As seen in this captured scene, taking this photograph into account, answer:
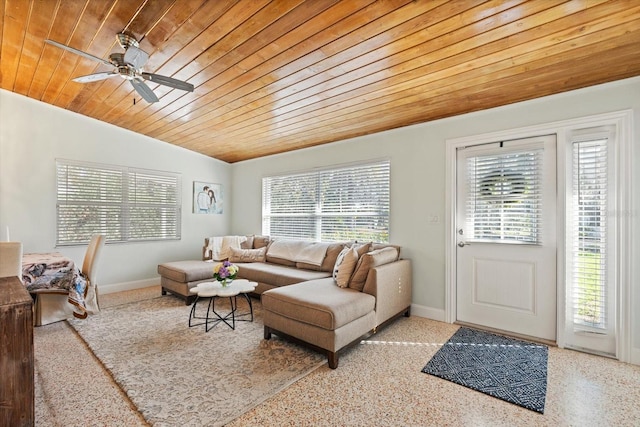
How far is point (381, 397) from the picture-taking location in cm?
202

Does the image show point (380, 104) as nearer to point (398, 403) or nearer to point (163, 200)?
point (398, 403)

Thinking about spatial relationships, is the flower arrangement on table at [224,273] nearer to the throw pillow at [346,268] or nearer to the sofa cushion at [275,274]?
the sofa cushion at [275,274]

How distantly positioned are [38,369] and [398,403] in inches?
106

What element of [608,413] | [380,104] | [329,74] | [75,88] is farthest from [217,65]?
[608,413]

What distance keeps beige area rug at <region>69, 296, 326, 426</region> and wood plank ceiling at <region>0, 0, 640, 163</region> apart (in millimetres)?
2470

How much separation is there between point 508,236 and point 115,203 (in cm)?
539

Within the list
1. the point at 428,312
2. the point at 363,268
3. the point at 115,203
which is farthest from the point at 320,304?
the point at 115,203

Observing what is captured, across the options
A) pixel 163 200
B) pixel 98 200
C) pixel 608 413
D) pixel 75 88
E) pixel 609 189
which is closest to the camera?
pixel 608 413

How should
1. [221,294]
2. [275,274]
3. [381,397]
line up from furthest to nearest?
[275,274] < [221,294] < [381,397]

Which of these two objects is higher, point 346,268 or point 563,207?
point 563,207

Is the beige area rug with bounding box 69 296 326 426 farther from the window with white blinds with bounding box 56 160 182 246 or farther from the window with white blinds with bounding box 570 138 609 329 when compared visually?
the window with white blinds with bounding box 570 138 609 329

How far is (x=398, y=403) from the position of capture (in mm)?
1957

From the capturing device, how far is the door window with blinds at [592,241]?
2.63 m

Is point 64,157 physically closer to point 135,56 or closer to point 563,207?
point 135,56
